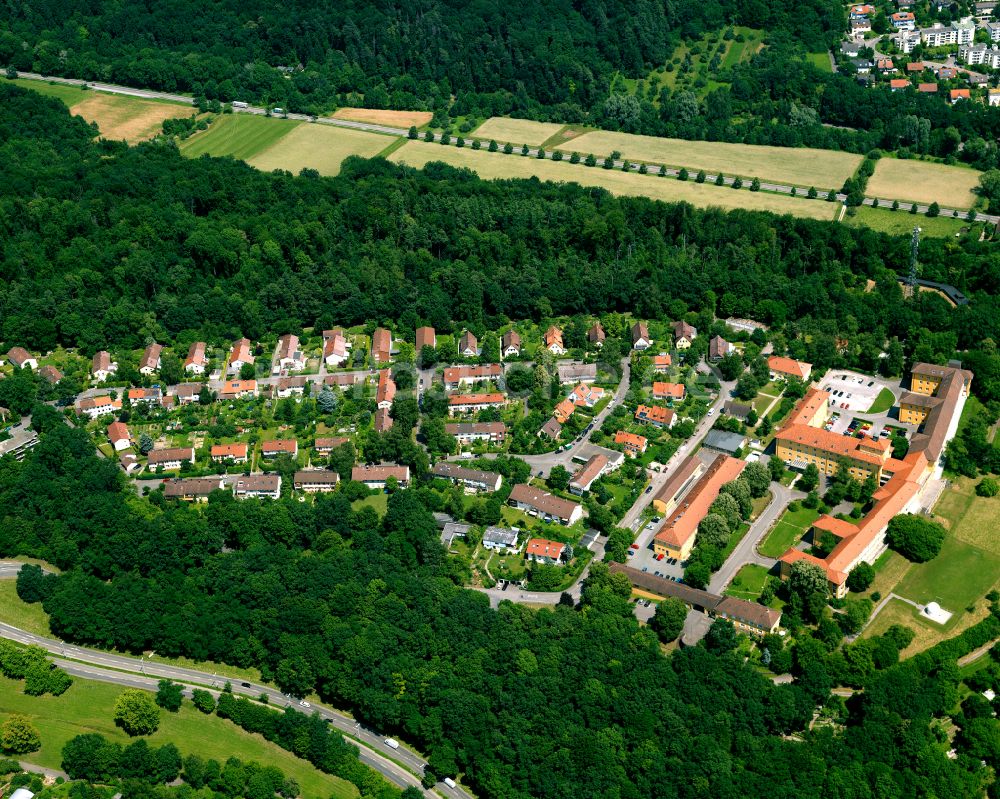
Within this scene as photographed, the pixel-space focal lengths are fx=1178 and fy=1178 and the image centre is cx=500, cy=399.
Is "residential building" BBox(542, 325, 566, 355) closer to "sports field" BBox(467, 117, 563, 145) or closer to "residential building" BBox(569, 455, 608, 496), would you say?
"residential building" BBox(569, 455, 608, 496)

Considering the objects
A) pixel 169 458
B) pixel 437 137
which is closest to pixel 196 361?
pixel 169 458

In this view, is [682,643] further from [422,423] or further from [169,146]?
[169,146]

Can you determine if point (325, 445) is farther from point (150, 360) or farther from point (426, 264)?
point (426, 264)

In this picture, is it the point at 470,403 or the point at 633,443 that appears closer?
the point at 633,443

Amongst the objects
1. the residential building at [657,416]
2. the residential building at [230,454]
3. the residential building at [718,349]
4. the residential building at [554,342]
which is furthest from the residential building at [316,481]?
the residential building at [718,349]

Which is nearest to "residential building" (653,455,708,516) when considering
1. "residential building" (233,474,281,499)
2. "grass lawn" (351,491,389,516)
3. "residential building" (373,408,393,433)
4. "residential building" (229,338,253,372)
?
"grass lawn" (351,491,389,516)

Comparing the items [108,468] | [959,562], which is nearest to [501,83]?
[108,468]
